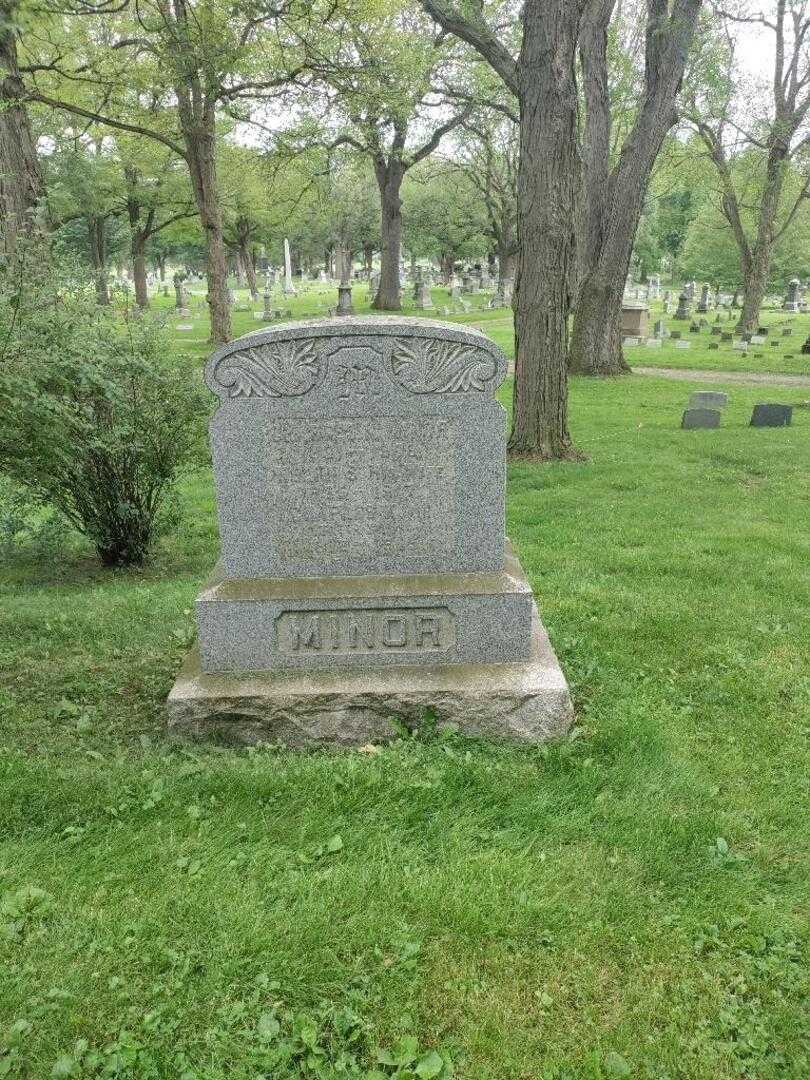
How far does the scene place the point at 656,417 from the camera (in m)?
13.9

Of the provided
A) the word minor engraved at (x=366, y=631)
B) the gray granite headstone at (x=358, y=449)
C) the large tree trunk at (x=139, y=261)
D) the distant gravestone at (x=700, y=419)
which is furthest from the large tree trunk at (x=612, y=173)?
the large tree trunk at (x=139, y=261)

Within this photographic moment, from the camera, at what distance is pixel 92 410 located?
6203 mm

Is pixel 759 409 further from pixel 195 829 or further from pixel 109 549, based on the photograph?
pixel 195 829

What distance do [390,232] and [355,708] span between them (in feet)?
109

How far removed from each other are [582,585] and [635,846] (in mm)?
3122

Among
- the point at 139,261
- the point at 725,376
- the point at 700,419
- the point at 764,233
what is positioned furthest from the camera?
the point at 139,261

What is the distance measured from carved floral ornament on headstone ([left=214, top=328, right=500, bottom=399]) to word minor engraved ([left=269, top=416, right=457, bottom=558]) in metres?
0.19

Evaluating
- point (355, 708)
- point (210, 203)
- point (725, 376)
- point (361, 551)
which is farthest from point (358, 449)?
point (725, 376)

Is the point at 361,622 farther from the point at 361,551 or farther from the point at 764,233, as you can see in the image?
the point at 764,233

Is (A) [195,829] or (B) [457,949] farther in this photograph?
(A) [195,829]

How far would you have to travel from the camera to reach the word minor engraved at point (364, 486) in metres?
3.90

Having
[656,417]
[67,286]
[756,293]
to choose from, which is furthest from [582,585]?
[756,293]

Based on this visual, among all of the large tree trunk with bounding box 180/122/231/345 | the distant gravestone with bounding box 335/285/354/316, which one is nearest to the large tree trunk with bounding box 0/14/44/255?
the large tree trunk with bounding box 180/122/231/345

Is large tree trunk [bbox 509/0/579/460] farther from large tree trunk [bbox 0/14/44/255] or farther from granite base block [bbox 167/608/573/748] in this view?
large tree trunk [bbox 0/14/44/255]
